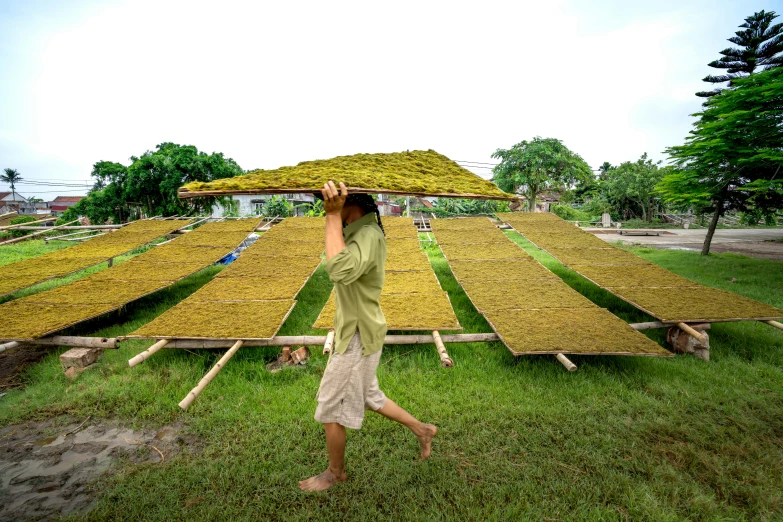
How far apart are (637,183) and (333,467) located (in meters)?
23.6

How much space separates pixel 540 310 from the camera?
389cm

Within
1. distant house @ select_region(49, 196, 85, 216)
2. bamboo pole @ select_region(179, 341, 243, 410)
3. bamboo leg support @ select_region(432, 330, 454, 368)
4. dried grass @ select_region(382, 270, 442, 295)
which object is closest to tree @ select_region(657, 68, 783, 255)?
dried grass @ select_region(382, 270, 442, 295)

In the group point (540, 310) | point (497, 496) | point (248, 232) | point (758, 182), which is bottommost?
point (497, 496)

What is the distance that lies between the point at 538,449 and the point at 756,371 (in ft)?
8.33

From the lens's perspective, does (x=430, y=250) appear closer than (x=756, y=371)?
No

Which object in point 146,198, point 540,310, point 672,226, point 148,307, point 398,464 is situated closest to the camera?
point 398,464

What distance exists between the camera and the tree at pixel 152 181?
12656mm

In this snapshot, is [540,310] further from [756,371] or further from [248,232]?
[248,232]

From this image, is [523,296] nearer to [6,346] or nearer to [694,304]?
[694,304]

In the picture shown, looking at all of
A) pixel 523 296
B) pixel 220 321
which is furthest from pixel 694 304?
pixel 220 321

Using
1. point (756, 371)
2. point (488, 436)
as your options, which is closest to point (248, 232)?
Result: point (488, 436)

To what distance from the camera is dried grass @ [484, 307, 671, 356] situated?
301 centimetres

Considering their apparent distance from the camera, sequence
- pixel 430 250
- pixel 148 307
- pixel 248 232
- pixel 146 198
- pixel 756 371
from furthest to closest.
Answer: pixel 146 198, pixel 430 250, pixel 248 232, pixel 148 307, pixel 756 371

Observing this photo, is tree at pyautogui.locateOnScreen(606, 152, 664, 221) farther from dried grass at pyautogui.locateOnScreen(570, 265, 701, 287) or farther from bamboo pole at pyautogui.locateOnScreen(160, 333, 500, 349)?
bamboo pole at pyautogui.locateOnScreen(160, 333, 500, 349)
